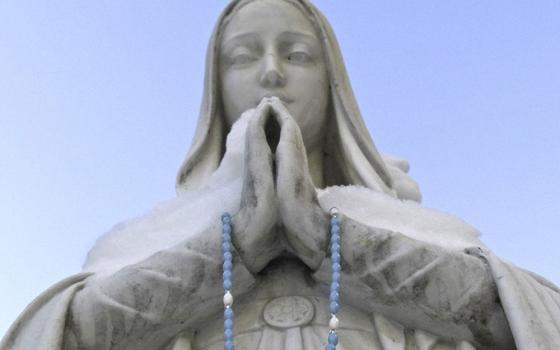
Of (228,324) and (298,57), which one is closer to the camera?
(228,324)

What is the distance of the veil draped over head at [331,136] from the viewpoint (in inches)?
223

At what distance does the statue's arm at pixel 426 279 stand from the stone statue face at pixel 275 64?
1458 mm

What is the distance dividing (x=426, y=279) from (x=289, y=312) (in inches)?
22.0

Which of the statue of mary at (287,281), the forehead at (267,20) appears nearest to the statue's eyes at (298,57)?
the forehead at (267,20)

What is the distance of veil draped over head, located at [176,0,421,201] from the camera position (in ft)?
18.6

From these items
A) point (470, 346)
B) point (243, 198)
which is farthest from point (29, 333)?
point (470, 346)

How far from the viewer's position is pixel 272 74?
218 inches

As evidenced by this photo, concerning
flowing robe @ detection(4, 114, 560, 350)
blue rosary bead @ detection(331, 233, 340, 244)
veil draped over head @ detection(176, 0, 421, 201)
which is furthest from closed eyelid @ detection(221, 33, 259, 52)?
blue rosary bead @ detection(331, 233, 340, 244)

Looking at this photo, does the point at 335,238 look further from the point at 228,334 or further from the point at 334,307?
the point at 228,334

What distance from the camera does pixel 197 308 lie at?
4359mm

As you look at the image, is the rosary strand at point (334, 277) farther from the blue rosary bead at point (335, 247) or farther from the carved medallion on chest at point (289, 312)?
the carved medallion on chest at point (289, 312)

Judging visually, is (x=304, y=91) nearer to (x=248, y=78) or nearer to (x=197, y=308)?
(x=248, y=78)

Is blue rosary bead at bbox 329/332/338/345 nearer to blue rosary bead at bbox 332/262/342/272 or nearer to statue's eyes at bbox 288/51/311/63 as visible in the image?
blue rosary bead at bbox 332/262/342/272

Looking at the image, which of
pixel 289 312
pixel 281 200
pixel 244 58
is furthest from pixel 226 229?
pixel 244 58
